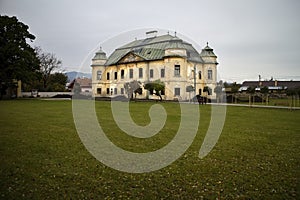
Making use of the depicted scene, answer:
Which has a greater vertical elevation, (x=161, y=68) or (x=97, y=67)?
(x=97, y=67)

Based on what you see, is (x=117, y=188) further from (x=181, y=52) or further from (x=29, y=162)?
(x=181, y=52)

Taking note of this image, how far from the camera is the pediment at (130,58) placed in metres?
50.4

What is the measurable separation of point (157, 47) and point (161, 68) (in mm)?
5456

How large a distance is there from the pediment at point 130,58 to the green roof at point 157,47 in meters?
0.44

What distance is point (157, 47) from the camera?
5050 centimetres

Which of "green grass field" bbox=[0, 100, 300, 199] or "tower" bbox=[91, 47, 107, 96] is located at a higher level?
"tower" bbox=[91, 47, 107, 96]

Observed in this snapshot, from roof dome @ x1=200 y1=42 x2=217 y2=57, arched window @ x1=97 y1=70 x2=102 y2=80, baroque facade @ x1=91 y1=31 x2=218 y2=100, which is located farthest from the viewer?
arched window @ x1=97 y1=70 x2=102 y2=80

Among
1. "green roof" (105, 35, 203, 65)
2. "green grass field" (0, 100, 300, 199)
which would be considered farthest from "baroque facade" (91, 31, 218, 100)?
"green grass field" (0, 100, 300, 199)

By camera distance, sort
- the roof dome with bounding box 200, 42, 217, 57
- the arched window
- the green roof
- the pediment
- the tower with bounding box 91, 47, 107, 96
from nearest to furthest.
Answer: the green roof → the pediment → the roof dome with bounding box 200, 42, 217, 57 → the tower with bounding box 91, 47, 107, 96 → the arched window

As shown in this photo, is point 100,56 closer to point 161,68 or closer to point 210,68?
point 161,68

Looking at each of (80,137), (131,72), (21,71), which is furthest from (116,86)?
(80,137)

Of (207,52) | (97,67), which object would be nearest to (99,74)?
(97,67)

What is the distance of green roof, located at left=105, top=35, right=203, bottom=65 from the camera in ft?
152

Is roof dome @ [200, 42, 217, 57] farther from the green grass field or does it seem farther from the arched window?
the green grass field
